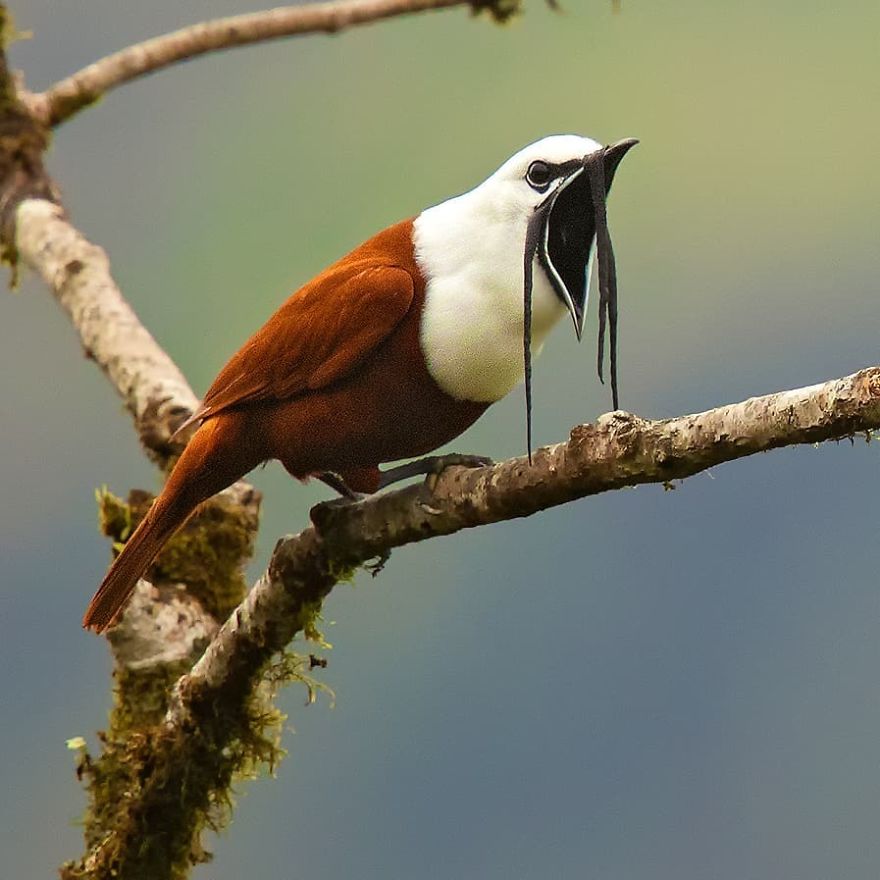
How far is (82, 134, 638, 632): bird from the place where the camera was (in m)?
2.28

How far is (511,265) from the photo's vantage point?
7.58 ft

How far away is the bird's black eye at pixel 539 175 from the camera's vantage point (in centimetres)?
227

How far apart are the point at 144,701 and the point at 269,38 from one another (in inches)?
77.4

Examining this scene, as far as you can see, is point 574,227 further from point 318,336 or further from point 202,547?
point 202,547

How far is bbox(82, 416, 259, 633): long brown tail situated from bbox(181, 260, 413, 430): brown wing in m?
0.06

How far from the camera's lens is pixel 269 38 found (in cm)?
382

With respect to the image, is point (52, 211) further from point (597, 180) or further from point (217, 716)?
point (597, 180)

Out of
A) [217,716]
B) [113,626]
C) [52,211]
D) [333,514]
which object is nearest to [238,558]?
[113,626]

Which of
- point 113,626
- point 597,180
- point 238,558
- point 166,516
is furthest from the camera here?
point 238,558

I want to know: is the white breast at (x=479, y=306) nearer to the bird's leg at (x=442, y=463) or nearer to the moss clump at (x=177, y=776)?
the bird's leg at (x=442, y=463)

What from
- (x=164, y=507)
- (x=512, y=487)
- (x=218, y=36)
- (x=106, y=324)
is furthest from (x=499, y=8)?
(x=512, y=487)

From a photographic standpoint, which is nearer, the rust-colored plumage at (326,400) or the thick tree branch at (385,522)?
the thick tree branch at (385,522)

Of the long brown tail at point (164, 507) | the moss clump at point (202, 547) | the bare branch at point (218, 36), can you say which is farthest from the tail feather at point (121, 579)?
the bare branch at point (218, 36)

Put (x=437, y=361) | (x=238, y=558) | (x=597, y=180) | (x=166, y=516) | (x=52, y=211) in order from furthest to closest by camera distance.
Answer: (x=52, y=211) < (x=238, y=558) < (x=166, y=516) < (x=437, y=361) < (x=597, y=180)
